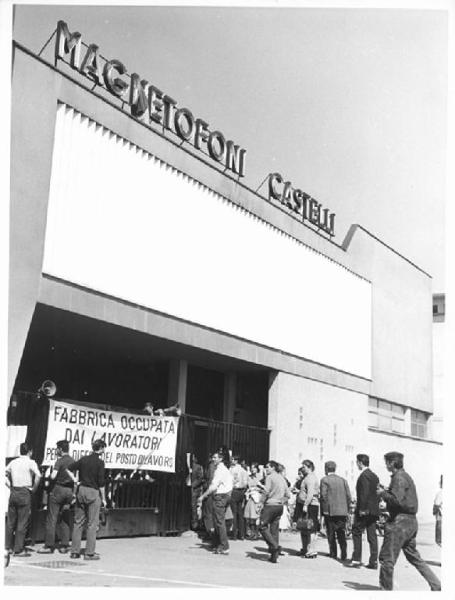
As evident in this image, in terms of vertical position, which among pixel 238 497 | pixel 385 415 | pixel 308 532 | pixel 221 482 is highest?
pixel 385 415

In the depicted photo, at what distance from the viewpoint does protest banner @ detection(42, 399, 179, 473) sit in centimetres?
1496

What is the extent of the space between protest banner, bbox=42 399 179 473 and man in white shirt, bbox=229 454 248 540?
5.79 feet

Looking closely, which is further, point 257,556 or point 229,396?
point 229,396

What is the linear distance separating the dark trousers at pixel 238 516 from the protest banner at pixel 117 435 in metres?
1.99

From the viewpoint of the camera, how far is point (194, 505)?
1828cm

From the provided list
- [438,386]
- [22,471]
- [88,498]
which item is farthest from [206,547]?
[438,386]

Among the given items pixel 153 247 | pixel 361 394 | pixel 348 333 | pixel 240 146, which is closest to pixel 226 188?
pixel 240 146

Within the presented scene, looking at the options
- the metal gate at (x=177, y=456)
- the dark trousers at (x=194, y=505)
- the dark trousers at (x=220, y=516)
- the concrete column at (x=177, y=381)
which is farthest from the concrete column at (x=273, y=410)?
the dark trousers at (x=220, y=516)

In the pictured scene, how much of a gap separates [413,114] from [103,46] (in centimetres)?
691

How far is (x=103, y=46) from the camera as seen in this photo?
16.2 meters

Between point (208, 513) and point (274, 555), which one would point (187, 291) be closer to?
point (208, 513)

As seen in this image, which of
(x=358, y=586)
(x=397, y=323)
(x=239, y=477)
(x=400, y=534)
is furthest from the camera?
(x=397, y=323)

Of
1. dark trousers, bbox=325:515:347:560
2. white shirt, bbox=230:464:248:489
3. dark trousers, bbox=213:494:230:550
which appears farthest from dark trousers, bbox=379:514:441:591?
white shirt, bbox=230:464:248:489

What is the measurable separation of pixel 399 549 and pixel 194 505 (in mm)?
8266
